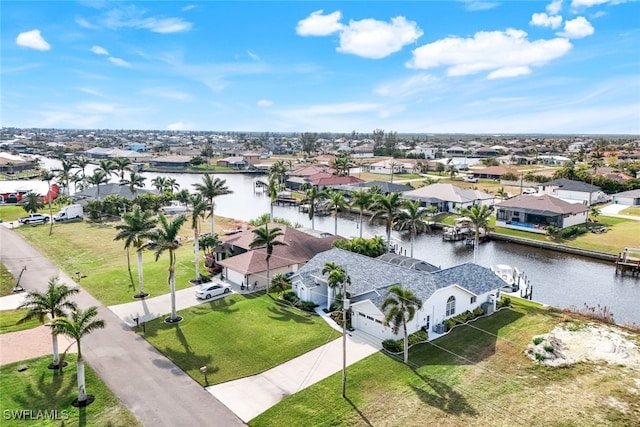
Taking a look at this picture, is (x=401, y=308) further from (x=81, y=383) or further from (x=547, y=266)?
(x=547, y=266)

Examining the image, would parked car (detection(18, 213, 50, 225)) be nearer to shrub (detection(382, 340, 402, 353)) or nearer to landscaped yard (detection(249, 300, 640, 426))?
landscaped yard (detection(249, 300, 640, 426))

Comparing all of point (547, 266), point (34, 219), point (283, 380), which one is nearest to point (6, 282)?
point (283, 380)

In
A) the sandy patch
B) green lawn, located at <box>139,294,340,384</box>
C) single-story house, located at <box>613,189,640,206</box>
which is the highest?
single-story house, located at <box>613,189,640,206</box>

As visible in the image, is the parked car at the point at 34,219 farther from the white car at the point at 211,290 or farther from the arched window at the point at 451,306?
the arched window at the point at 451,306

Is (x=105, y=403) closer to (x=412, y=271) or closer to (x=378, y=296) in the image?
(x=378, y=296)

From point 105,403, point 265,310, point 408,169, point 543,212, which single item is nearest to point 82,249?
point 265,310

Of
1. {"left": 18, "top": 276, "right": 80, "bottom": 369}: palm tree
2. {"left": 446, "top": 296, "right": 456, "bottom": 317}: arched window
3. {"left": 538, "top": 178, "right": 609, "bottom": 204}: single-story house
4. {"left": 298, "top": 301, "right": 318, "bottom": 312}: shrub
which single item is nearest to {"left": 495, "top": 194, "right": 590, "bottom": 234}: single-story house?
{"left": 538, "top": 178, "right": 609, "bottom": 204}: single-story house
